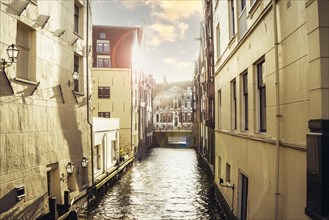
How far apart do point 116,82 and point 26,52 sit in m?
27.6

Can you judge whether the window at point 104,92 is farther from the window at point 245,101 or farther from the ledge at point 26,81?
the window at point 245,101

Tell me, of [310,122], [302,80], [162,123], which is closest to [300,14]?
[302,80]

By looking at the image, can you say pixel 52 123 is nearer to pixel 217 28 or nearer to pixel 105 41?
pixel 217 28

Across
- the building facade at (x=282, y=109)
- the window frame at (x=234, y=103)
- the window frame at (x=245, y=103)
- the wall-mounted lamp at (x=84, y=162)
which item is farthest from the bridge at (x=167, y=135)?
the window frame at (x=245, y=103)

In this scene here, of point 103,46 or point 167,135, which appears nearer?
point 103,46

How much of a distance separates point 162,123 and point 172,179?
6000cm

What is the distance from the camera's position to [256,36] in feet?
27.1

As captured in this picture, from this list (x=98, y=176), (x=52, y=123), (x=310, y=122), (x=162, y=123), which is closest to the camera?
(x=310, y=122)

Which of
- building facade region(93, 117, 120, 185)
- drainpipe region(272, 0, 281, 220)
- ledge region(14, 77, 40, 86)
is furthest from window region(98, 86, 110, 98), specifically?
drainpipe region(272, 0, 281, 220)

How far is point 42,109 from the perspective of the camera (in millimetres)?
11578

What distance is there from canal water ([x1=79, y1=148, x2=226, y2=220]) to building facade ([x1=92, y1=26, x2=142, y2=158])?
1089 centimetres

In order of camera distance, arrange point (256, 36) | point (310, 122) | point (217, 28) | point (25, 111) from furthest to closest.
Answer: point (217, 28) → point (25, 111) → point (256, 36) → point (310, 122)

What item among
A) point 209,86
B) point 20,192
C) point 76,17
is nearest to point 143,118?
point 209,86

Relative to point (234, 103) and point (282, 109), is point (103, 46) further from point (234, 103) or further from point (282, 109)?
point (282, 109)
